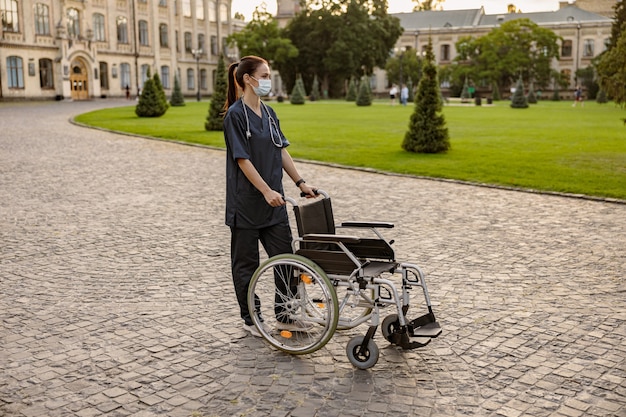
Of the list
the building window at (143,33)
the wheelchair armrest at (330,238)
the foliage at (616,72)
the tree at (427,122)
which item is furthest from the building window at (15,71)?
the wheelchair armrest at (330,238)

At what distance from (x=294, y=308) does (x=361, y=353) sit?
0.65m

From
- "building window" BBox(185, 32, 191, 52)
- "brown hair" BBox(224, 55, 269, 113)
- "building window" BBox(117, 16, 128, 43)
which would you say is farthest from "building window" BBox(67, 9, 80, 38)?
"brown hair" BBox(224, 55, 269, 113)

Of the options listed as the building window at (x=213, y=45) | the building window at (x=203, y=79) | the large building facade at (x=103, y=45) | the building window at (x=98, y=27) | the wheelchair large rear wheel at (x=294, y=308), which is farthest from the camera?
the building window at (x=213, y=45)

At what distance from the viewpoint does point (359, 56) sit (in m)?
63.4

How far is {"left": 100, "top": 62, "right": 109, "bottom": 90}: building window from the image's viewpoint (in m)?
58.0

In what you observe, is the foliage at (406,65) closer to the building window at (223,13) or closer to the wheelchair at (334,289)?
the building window at (223,13)

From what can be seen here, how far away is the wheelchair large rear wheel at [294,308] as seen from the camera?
4.57 m

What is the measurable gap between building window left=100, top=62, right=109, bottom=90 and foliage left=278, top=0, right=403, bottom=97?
1735cm

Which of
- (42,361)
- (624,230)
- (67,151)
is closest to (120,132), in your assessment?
(67,151)

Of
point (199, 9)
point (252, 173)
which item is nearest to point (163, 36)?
point (199, 9)

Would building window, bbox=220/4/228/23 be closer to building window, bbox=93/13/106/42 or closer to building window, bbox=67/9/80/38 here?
building window, bbox=93/13/106/42

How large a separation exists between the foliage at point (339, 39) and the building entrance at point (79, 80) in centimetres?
1971

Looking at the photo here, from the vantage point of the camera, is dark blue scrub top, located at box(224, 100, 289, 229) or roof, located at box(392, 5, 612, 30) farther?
roof, located at box(392, 5, 612, 30)

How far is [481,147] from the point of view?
63.3 feet
